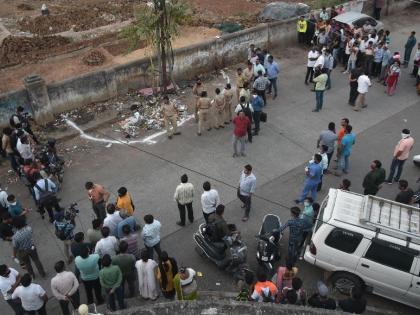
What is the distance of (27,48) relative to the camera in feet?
60.3

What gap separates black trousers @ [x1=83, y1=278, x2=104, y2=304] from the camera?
8.25m

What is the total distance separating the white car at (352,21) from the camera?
18156mm

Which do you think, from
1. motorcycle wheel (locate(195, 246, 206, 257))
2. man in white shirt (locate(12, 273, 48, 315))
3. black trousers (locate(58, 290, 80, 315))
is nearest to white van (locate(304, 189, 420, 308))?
motorcycle wheel (locate(195, 246, 206, 257))

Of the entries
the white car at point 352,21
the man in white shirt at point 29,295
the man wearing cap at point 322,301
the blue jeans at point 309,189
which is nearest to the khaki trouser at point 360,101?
the white car at point 352,21

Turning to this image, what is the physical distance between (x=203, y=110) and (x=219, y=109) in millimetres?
577

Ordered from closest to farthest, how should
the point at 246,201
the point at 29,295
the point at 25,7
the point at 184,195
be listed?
the point at 29,295 < the point at 184,195 < the point at 246,201 < the point at 25,7

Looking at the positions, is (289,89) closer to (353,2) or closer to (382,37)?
(382,37)

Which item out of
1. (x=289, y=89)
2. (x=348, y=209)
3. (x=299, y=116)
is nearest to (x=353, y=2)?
(x=289, y=89)

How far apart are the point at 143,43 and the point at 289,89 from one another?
6.45 m

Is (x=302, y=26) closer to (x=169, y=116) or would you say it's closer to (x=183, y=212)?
(x=169, y=116)

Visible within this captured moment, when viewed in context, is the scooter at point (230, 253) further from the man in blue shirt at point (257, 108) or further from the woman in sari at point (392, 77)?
the woman in sari at point (392, 77)

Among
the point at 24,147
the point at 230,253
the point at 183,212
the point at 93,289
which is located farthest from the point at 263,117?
the point at 93,289

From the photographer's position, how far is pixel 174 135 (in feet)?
44.9

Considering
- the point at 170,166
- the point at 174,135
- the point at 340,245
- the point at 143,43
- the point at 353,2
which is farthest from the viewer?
the point at 353,2
